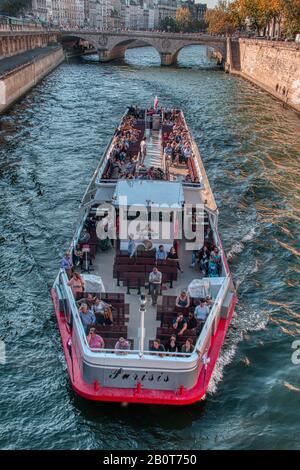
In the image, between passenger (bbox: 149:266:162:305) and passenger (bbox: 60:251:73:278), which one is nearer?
passenger (bbox: 149:266:162:305)

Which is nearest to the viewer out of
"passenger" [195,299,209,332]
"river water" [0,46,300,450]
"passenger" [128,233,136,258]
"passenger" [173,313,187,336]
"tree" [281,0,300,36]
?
"river water" [0,46,300,450]

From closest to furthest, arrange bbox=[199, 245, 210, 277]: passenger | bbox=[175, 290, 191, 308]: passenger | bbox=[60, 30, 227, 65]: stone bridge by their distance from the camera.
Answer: bbox=[175, 290, 191, 308]: passenger < bbox=[199, 245, 210, 277]: passenger < bbox=[60, 30, 227, 65]: stone bridge

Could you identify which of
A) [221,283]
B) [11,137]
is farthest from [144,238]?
[11,137]

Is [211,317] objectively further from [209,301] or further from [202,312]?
[209,301]

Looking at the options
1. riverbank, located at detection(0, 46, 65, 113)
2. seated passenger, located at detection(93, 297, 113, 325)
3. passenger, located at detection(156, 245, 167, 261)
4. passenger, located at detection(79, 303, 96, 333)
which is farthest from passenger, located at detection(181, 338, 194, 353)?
riverbank, located at detection(0, 46, 65, 113)

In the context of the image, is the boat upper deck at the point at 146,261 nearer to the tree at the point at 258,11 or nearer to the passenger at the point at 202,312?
the passenger at the point at 202,312

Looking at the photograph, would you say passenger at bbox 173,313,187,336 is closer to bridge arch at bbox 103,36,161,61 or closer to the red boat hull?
the red boat hull

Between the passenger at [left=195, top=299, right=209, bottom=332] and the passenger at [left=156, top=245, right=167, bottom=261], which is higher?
the passenger at [left=156, top=245, right=167, bottom=261]

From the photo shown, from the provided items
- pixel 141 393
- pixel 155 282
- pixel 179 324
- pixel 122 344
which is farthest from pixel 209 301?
pixel 141 393
